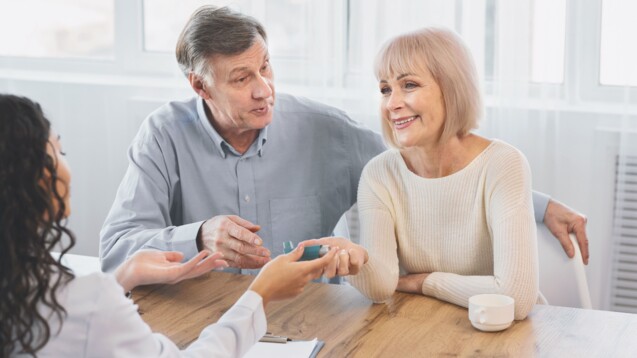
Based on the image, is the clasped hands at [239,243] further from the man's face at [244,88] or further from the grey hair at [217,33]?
the grey hair at [217,33]

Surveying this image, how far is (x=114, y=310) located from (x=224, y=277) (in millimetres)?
816

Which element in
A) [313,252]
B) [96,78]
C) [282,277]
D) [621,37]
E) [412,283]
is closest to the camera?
[282,277]

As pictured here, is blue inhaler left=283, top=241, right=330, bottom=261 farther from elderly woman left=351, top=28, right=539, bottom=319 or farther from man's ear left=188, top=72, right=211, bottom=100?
man's ear left=188, top=72, right=211, bottom=100

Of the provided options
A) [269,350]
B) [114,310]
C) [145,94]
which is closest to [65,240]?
[145,94]

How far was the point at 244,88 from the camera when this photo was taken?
228 cm

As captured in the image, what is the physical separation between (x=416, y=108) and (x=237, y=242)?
512 millimetres

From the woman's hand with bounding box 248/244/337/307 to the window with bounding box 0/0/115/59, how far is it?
2.56 metres

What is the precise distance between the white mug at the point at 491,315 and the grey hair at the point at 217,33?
931mm

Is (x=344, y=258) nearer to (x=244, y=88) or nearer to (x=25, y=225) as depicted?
(x=244, y=88)

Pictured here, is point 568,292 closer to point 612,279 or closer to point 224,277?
point 224,277

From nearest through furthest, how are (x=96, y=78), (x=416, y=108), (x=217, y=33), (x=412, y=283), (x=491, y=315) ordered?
(x=491, y=315), (x=412, y=283), (x=416, y=108), (x=217, y=33), (x=96, y=78)

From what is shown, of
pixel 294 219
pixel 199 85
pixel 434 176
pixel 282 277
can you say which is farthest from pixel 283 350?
pixel 199 85

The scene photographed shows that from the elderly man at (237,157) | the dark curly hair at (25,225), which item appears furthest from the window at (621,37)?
the dark curly hair at (25,225)

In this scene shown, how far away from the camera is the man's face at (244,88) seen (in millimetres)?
2262
